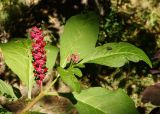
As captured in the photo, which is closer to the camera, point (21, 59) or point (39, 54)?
point (39, 54)

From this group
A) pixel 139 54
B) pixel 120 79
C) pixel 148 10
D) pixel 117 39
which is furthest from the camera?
pixel 148 10

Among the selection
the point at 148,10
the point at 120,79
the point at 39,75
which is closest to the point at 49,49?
the point at 39,75

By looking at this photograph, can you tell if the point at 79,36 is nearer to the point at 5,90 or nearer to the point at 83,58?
the point at 83,58

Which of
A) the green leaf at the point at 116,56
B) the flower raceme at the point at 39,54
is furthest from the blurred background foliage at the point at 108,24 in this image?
the flower raceme at the point at 39,54

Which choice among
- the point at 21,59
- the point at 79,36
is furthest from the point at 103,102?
the point at 21,59

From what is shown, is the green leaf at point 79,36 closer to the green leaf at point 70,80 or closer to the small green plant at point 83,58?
the small green plant at point 83,58

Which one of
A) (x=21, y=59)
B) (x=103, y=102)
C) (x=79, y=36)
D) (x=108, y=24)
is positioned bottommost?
(x=108, y=24)

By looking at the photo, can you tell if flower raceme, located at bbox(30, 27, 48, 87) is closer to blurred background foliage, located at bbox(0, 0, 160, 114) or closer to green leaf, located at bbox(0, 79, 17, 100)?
green leaf, located at bbox(0, 79, 17, 100)

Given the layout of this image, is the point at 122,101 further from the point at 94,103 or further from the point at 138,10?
the point at 138,10
